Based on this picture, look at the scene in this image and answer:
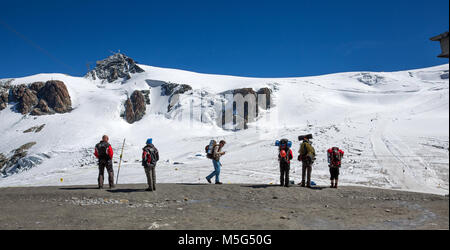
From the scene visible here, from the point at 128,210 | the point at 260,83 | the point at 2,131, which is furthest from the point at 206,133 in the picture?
the point at 128,210

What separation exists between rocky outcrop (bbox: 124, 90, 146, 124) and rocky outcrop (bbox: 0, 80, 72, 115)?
35.9 feet

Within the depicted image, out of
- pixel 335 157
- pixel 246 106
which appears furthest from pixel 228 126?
pixel 335 157

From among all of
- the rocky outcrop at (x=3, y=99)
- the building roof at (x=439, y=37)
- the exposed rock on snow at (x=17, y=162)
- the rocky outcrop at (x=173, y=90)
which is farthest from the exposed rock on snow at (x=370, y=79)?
the rocky outcrop at (x=3, y=99)

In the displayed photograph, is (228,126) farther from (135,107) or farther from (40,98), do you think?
(40,98)

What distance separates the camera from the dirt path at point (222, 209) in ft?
19.8

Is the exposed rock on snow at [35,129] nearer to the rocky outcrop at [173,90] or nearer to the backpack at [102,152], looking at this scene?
the rocky outcrop at [173,90]

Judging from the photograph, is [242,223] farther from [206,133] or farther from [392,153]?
[206,133]

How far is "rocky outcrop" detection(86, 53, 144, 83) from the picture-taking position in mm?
77750

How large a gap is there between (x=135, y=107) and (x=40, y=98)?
1870 cm

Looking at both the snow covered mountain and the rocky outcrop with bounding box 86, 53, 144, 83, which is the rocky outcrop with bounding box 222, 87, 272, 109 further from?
the rocky outcrop with bounding box 86, 53, 144, 83

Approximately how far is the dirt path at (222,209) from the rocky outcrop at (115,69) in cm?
7060

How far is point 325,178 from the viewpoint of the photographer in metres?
17.1

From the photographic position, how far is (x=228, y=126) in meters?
49.5
